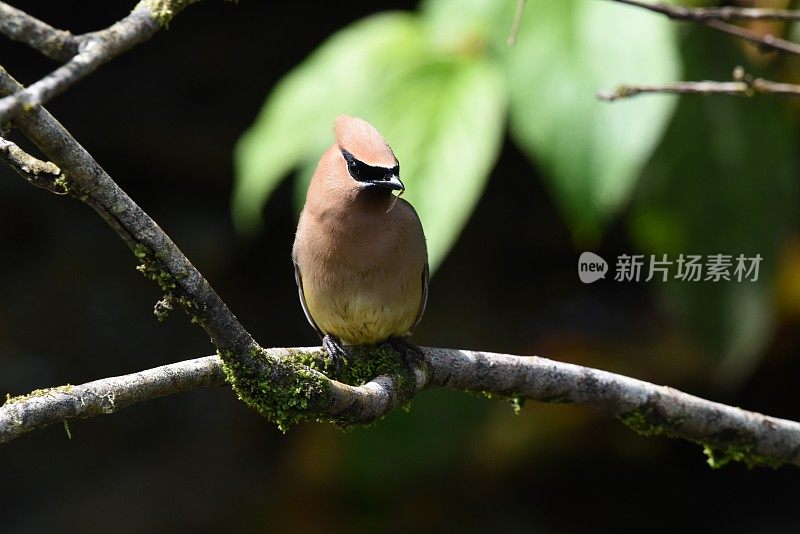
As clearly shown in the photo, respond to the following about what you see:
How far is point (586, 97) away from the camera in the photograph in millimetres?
3742

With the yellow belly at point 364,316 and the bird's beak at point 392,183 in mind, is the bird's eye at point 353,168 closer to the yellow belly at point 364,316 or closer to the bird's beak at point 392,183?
the bird's beak at point 392,183

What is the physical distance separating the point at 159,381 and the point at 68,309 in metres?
5.45

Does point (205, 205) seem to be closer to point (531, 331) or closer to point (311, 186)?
point (531, 331)

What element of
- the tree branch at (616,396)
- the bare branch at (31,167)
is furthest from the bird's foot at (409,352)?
the bare branch at (31,167)

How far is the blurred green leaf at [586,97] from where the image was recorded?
3.67 meters

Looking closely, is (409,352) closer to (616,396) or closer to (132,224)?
(616,396)

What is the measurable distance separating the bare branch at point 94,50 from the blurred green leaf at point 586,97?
6.21ft

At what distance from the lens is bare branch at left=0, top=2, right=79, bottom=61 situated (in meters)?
1.68

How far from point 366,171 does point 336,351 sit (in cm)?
54

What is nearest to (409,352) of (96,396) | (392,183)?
(392,183)

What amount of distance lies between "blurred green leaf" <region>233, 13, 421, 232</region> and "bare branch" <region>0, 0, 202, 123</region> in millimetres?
2064

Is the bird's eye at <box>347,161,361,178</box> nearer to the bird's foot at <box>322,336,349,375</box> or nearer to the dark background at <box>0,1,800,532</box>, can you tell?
the bird's foot at <box>322,336,349,375</box>

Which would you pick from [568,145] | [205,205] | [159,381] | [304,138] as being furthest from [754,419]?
[205,205]

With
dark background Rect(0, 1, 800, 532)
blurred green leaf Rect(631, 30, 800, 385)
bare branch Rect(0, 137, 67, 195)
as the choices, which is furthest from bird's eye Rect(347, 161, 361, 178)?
dark background Rect(0, 1, 800, 532)
